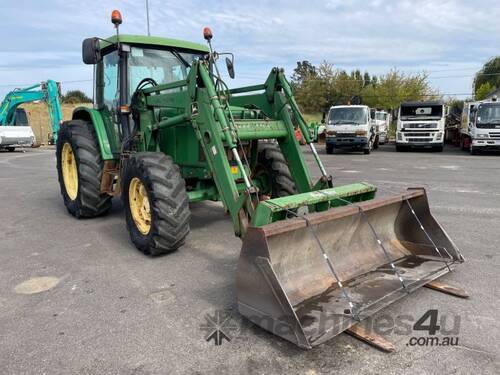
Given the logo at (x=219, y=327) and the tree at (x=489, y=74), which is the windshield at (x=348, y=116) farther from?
the tree at (x=489, y=74)

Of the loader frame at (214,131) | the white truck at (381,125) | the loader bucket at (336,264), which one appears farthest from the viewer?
the white truck at (381,125)

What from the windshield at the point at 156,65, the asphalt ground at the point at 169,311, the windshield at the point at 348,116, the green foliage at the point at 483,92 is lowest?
the asphalt ground at the point at 169,311

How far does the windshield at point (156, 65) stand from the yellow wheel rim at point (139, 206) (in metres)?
1.46

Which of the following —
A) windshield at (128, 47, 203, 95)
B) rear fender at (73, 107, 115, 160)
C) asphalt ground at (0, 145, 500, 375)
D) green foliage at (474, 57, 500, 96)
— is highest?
green foliage at (474, 57, 500, 96)

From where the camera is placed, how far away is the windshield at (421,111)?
19297mm

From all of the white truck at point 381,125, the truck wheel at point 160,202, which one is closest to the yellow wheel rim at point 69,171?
the truck wheel at point 160,202

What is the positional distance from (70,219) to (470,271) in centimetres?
554

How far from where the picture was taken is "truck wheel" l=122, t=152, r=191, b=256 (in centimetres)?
431

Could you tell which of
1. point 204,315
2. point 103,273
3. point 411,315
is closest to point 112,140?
point 103,273

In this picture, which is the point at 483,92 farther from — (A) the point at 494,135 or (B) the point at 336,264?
(B) the point at 336,264

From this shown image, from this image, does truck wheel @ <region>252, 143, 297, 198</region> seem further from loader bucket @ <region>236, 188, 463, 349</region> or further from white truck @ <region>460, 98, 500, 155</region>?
white truck @ <region>460, 98, 500, 155</region>

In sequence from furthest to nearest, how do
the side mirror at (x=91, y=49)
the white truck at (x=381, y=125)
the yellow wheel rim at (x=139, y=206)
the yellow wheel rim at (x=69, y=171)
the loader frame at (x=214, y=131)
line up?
1. the white truck at (x=381, y=125)
2. the yellow wheel rim at (x=69, y=171)
3. the side mirror at (x=91, y=49)
4. the yellow wheel rim at (x=139, y=206)
5. the loader frame at (x=214, y=131)

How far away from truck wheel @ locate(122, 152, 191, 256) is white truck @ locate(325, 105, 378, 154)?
14.8 meters

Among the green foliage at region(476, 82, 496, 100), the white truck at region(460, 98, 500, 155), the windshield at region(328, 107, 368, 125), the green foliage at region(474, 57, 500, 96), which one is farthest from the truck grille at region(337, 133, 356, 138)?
the green foliage at region(474, 57, 500, 96)
